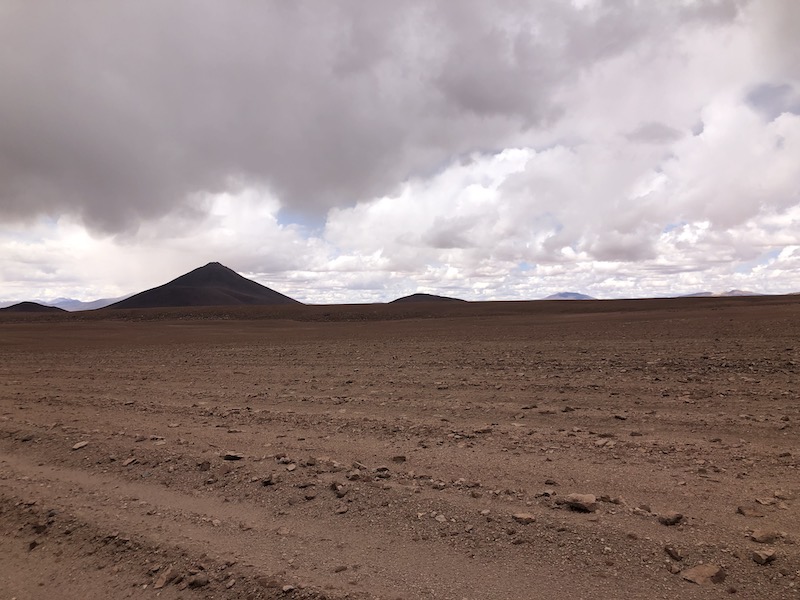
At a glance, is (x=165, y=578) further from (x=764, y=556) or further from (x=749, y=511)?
(x=749, y=511)

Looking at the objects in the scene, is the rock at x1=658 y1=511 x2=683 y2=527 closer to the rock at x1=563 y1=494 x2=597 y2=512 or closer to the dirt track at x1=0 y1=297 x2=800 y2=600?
the dirt track at x1=0 y1=297 x2=800 y2=600

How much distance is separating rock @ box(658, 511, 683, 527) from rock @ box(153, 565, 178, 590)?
4077 mm

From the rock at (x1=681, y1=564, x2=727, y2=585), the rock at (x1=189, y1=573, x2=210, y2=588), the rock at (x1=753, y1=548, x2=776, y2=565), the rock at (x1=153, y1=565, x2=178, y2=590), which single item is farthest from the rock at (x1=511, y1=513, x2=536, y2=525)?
the rock at (x1=153, y1=565, x2=178, y2=590)

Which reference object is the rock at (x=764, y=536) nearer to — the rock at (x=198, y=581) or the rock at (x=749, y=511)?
the rock at (x=749, y=511)

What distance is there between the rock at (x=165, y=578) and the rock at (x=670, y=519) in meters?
4.08

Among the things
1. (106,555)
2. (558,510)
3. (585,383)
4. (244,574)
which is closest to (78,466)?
(106,555)

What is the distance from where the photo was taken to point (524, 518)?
15.9 feet

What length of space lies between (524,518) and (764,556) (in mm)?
1779

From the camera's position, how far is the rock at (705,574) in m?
3.85

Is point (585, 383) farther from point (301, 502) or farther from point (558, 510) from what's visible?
point (301, 502)

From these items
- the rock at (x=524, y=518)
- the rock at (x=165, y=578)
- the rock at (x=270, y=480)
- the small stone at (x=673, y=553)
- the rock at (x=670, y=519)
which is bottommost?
the rock at (x=165, y=578)

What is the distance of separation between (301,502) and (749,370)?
1009cm

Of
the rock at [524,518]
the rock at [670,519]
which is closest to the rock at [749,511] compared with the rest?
the rock at [670,519]

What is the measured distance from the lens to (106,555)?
4.90 m
